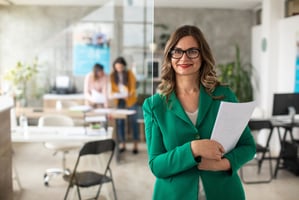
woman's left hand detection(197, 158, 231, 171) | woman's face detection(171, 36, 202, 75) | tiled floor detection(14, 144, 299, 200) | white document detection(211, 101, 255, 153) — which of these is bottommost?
tiled floor detection(14, 144, 299, 200)

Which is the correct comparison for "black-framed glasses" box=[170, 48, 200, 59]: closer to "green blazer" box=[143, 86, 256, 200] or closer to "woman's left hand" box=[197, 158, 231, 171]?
"green blazer" box=[143, 86, 256, 200]

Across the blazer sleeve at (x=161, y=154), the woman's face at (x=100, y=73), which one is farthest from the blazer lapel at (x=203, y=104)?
the woman's face at (x=100, y=73)

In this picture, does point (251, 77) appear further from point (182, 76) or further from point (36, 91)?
point (182, 76)

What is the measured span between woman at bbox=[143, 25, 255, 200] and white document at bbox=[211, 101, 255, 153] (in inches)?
1.2

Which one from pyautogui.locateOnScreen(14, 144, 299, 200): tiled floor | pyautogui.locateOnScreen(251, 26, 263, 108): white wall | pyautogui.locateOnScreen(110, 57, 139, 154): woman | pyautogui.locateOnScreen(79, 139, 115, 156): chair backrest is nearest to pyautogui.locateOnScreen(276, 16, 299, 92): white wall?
pyautogui.locateOnScreen(251, 26, 263, 108): white wall

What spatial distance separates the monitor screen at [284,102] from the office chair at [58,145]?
237 centimetres

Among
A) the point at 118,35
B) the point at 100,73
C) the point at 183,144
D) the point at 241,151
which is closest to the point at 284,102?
the point at 100,73

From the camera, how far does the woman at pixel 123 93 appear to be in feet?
17.2

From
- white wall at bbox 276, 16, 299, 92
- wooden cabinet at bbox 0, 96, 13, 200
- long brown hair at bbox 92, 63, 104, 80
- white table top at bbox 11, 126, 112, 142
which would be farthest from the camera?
long brown hair at bbox 92, 63, 104, 80

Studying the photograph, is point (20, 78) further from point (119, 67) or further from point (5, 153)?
point (5, 153)

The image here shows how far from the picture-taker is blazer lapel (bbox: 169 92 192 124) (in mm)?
1265

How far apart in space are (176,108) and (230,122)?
0.20 metres

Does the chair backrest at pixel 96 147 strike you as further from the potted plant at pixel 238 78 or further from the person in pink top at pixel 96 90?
the potted plant at pixel 238 78

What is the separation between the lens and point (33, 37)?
20.4ft
